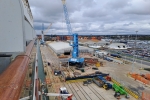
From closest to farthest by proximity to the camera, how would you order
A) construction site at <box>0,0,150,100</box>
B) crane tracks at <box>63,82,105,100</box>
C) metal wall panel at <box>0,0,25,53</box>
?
construction site at <box>0,0,150,100</box>
metal wall panel at <box>0,0,25,53</box>
crane tracks at <box>63,82,105,100</box>

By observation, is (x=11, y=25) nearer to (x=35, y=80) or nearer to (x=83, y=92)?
(x=35, y=80)

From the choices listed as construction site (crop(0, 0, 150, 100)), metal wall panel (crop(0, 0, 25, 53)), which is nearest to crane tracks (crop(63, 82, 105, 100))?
construction site (crop(0, 0, 150, 100))

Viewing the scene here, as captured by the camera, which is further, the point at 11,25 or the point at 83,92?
the point at 83,92

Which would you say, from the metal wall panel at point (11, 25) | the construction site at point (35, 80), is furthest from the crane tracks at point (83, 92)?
the metal wall panel at point (11, 25)

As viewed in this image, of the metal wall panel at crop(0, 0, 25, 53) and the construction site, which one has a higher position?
the metal wall panel at crop(0, 0, 25, 53)

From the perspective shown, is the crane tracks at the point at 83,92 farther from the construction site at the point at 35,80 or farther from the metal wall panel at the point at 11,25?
the metal wall panel at the point at 11,25

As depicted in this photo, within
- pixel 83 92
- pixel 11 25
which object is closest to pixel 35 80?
pixel 11 25

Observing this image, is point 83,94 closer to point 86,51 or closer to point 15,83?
point 15,83

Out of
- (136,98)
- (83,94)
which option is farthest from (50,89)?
(136,98)

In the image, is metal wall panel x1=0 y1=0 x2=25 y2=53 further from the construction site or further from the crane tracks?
the crane tracks

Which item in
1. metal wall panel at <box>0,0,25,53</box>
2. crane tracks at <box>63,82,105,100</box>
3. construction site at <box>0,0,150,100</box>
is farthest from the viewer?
crane tracks at <box>63,82,105,100</box>

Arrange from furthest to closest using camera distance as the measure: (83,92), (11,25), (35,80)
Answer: (83,92), (35,80), (11,25)

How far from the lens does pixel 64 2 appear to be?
55.8 metres

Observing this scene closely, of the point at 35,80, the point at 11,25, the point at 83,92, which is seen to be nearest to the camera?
the point at 11,25
